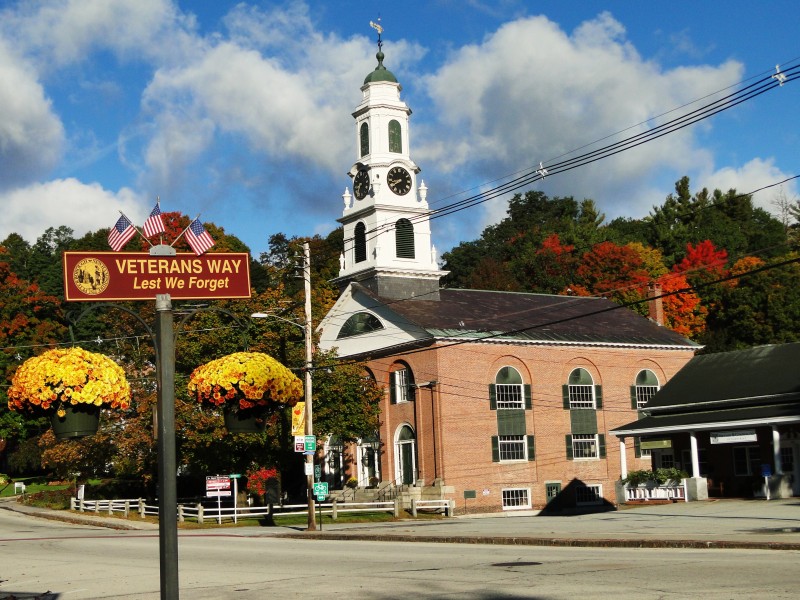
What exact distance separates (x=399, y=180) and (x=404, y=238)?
3086 millimetres

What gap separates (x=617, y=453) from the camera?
55.8m

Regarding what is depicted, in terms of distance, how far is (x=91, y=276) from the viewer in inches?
391

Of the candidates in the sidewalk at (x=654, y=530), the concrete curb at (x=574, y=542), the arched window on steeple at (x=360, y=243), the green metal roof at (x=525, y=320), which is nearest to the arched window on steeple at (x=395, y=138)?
the arched window on steeple at (x=360, y=243)

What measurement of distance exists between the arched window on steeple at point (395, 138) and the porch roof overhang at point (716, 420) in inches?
758

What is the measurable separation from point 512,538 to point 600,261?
199 ft

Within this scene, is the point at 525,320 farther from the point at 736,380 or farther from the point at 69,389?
the point at 69,389

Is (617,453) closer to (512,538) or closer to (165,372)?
(512,538)

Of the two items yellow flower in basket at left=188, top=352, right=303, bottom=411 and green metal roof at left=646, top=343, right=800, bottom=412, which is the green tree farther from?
yellow flower in basket at left=188, top=352, right=303, bottom=411

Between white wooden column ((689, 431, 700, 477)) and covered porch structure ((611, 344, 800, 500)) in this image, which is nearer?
covered porch structure ((611, 344, 800, 500))

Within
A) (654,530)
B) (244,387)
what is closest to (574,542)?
(654,530)

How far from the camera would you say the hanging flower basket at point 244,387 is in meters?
12.5

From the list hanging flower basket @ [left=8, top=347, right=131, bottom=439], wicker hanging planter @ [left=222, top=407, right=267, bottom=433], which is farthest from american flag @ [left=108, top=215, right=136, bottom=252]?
wicker hanging planter @ [left=222, top=407, right=267, bottom=433]

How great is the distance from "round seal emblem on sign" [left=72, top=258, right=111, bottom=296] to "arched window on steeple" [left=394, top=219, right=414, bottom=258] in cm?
4541

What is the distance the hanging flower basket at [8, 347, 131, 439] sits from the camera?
11.9 metres
